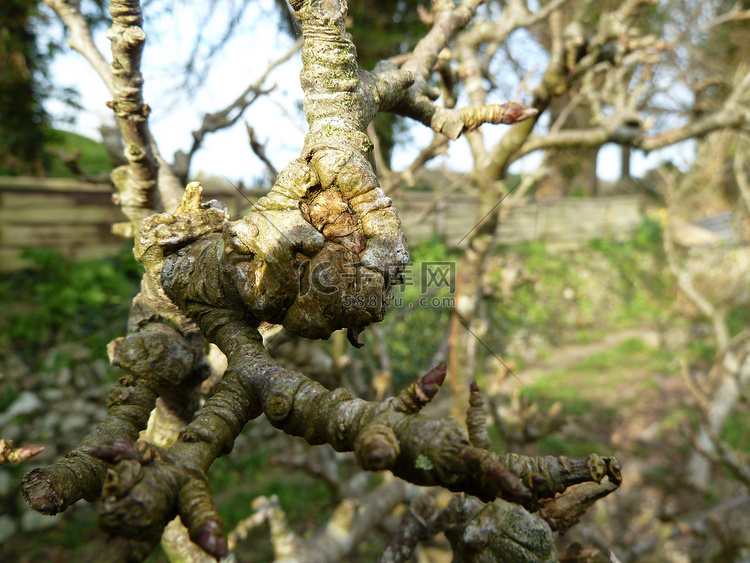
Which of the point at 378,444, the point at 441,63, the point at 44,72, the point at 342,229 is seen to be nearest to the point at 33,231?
the point at 44,72

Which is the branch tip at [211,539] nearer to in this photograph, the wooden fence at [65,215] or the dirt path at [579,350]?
the wooden fence at [65,215]

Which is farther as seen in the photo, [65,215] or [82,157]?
[82,157]

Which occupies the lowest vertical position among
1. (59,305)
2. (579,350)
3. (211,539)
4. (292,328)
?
(579,350)

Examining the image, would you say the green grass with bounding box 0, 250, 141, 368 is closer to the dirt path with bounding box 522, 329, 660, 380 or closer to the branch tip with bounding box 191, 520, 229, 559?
the branch tip with bounding box 191, 520, 229, 559

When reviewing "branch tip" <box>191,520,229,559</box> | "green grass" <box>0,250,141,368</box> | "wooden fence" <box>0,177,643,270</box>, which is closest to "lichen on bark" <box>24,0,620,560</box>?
"branch tip" <box>191,520,229,559</box>

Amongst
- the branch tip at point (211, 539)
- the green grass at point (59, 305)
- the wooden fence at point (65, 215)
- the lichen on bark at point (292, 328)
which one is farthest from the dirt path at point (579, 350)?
the branch tip at point (211, 539)

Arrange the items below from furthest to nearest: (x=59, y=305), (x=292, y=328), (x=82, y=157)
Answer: (x=82, y=157)
(x=59, y=305)
(x=292, y=328)

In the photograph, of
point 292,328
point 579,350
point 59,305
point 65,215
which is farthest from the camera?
point 579,350

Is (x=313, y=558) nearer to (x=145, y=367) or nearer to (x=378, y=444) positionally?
(x=145, y=367)

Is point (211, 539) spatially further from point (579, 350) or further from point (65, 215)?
point (579, 350)

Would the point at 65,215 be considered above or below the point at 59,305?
above

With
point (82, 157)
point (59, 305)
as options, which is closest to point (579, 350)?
point (59, 305)
